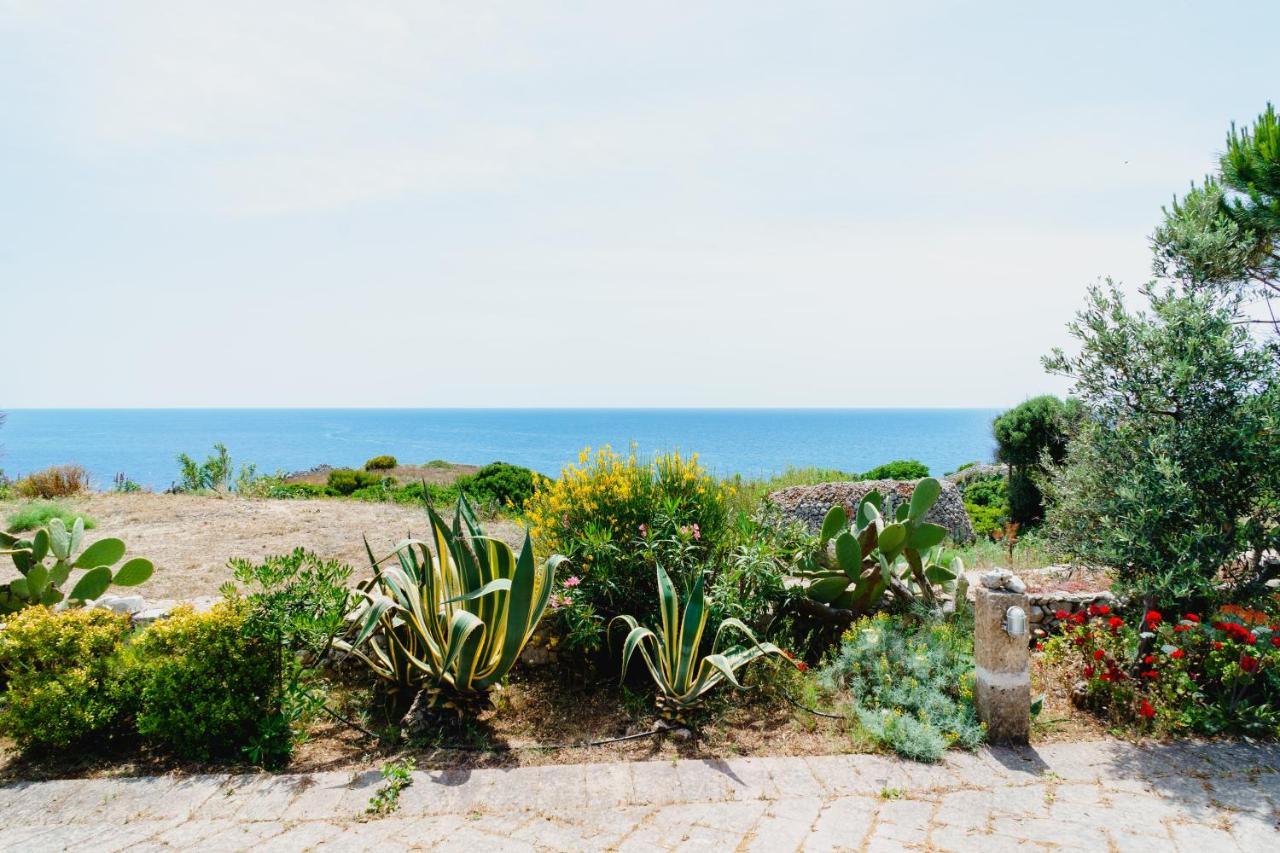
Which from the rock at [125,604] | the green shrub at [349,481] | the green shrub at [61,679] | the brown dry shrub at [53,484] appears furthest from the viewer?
the green shrub at [349,481]

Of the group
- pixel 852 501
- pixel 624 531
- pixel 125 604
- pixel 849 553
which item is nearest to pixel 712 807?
pixel 624 531

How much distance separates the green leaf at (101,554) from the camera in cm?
474

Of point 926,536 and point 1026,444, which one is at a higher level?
point 1026,444

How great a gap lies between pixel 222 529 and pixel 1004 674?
27.7 feet

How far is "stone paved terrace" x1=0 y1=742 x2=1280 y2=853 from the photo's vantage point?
283cm

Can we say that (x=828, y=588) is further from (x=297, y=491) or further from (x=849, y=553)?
(x=297, y=491)

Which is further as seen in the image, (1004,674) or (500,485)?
(500,485)

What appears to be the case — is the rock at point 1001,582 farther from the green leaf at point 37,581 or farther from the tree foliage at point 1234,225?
the green leaf at point 37,581

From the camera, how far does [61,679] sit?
3564 mm

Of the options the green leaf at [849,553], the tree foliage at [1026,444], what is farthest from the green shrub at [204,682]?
the tree foliage at [1026,444]

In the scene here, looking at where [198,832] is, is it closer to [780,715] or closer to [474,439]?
[780,715]

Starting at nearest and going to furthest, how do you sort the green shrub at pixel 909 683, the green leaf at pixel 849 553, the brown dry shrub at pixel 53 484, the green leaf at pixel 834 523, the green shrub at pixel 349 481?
the green shrub at pixel 909 683, the green leaf at pixel 849 553, the green leaf at pixel 834 523, the brown dry shrub at pixel 53 484, the green shrub at pixel 349 481

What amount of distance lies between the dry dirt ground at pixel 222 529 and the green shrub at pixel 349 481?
3.88m

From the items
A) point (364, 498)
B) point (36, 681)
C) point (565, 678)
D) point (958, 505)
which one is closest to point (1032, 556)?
point (958, 505)
